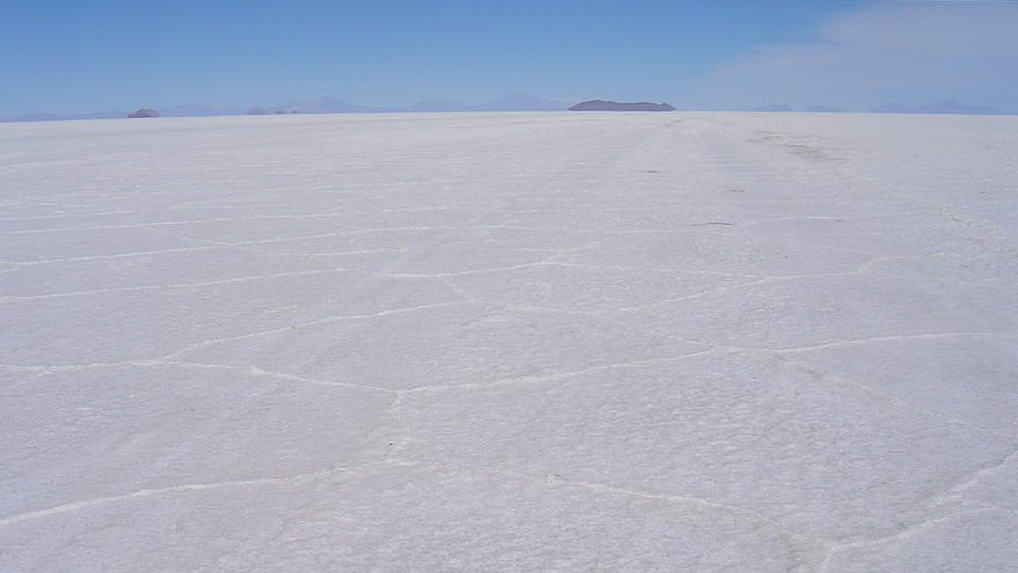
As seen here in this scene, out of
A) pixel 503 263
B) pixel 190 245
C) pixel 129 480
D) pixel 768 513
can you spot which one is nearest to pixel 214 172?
pixel 190 245

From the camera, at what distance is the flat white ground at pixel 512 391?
4.86 feet

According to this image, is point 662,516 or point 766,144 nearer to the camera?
point 662,516

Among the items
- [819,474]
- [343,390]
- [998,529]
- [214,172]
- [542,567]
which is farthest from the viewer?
[214,172]

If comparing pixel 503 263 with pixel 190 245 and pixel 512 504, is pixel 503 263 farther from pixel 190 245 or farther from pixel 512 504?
pixel 512 504

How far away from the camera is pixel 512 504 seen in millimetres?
1572

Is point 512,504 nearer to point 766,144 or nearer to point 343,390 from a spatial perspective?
point 343,390

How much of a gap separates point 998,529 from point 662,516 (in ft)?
1.59

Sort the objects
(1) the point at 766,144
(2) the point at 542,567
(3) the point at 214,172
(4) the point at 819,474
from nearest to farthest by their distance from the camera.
Answer: 1. (2) the point at 542,567
2. (4) the point at 819,474
3. (3) the point at 214,172
4. (1) the point at 766,144

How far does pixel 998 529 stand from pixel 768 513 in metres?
Answer: 0.33

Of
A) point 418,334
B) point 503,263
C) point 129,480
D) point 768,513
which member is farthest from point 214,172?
point 768,513

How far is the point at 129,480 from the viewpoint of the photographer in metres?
1.69

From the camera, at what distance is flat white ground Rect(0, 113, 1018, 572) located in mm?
1481

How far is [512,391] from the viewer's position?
2.11 metres

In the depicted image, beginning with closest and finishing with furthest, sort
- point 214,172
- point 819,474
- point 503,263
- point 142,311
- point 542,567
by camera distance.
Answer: point 542,567 → point 819,474 → point 142,311 → point 503,263 → point 214,172
